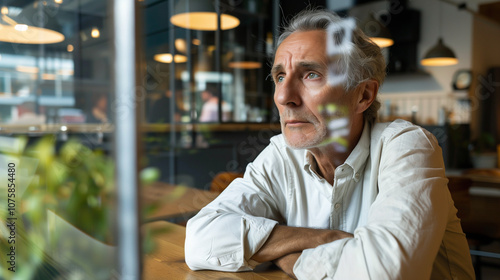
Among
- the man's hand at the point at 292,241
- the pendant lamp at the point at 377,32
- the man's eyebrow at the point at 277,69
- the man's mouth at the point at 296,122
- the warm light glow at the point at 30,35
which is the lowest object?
the man's hand at the point at 292,241

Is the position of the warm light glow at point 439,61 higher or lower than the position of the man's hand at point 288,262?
higher

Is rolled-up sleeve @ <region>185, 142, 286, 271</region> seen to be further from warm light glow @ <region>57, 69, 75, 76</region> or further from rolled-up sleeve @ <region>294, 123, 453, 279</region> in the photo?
warm light glow @ <region>57, 69, 75, 76</region>

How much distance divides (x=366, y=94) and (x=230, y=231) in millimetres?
499

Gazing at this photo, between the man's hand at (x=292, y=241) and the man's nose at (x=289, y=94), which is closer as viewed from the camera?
the man's hand at (x=292, y=241)

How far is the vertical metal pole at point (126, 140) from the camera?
28 centimetres

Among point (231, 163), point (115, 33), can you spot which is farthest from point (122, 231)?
point (231, 163)

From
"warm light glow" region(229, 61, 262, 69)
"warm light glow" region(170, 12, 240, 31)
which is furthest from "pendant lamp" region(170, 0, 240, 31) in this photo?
"warm light glow" region(229, 61, 262, 69)

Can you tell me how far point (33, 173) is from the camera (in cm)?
63

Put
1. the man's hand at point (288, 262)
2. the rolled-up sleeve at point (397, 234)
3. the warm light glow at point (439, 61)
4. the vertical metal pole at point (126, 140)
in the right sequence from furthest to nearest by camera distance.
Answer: the warm light glow at point (439, 61), the man's hand at point (288, 262), the rolled-up sleeve at point (397, 234), the vertical metal pole at point (126, 140)

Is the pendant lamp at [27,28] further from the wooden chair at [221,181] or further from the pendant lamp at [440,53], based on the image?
the pendant lamp at [440,53]

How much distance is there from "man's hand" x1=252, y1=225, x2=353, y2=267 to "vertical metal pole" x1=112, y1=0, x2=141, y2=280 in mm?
510

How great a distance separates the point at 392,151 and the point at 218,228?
1.31ft

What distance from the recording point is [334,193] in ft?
3.12

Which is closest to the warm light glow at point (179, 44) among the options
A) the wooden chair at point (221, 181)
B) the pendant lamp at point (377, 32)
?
the wooden chair at point (221, 181)
